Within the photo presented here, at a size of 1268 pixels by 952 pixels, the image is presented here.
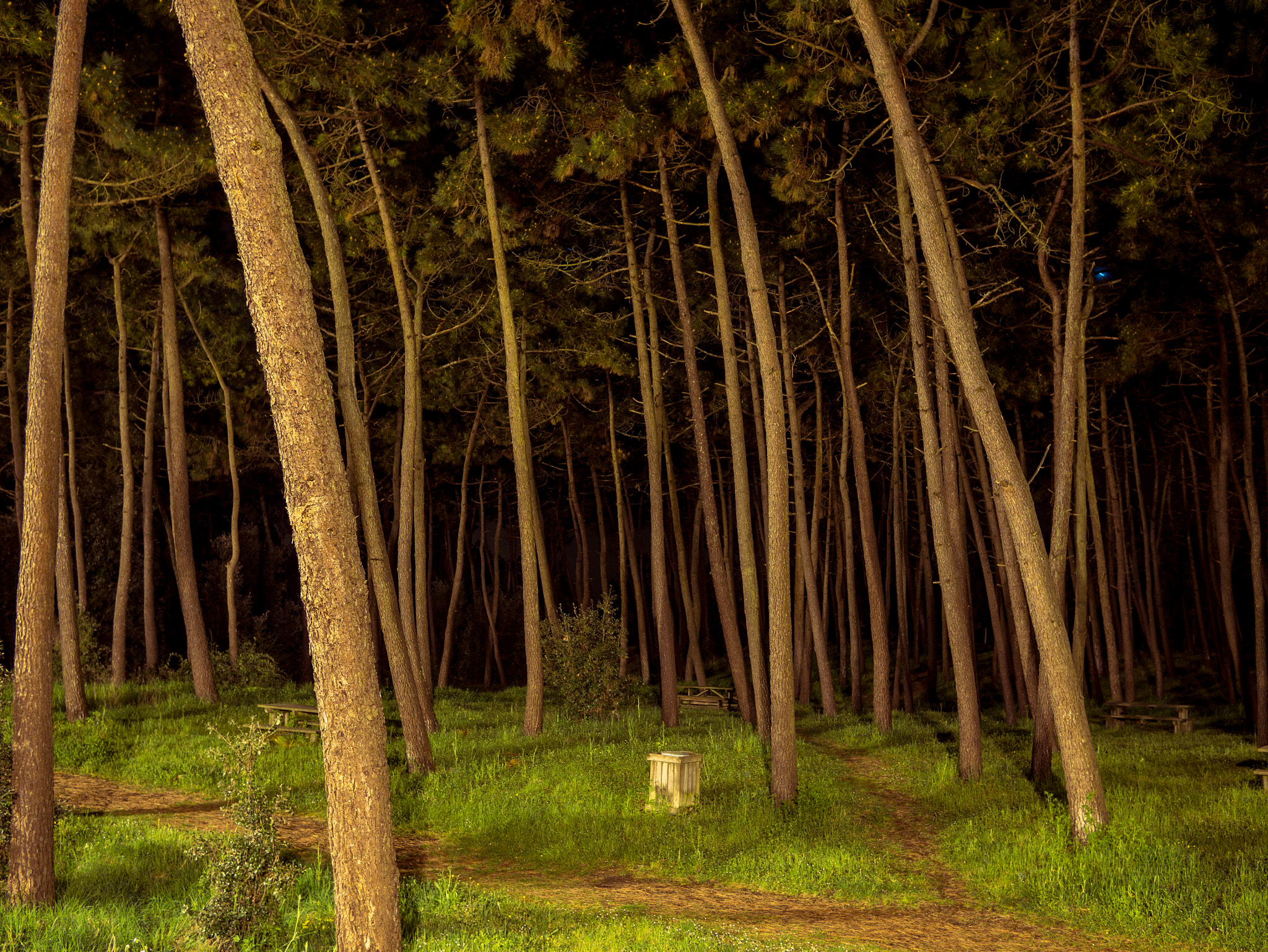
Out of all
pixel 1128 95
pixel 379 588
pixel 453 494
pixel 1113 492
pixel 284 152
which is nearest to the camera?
pixel 1128 95

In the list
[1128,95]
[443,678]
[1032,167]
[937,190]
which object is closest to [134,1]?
[937,190]

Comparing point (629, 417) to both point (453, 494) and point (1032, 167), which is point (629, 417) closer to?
point (453, 494)

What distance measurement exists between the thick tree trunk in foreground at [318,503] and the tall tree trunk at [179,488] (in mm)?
13548

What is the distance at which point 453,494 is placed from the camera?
40.2m

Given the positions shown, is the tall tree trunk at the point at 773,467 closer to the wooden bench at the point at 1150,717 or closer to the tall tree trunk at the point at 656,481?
the tall tree trunk at the point at 656,481

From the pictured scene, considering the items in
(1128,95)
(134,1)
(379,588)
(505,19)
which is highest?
(134,1)

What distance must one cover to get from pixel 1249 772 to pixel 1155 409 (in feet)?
54.6

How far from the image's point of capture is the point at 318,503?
6.12m

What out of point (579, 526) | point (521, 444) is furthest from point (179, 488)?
point (579, 526)

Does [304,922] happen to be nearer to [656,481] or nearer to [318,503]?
[318,503]

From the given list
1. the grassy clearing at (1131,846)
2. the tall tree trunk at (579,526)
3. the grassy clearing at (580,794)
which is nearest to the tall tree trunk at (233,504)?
the grassy clearing at (580,794)

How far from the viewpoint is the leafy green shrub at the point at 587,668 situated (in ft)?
65.3

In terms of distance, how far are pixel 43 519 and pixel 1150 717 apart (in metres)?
21.4

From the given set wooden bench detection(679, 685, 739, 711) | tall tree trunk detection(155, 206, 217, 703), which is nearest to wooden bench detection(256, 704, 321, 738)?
tall tree trunk detection(155, 206, 217, 703)
